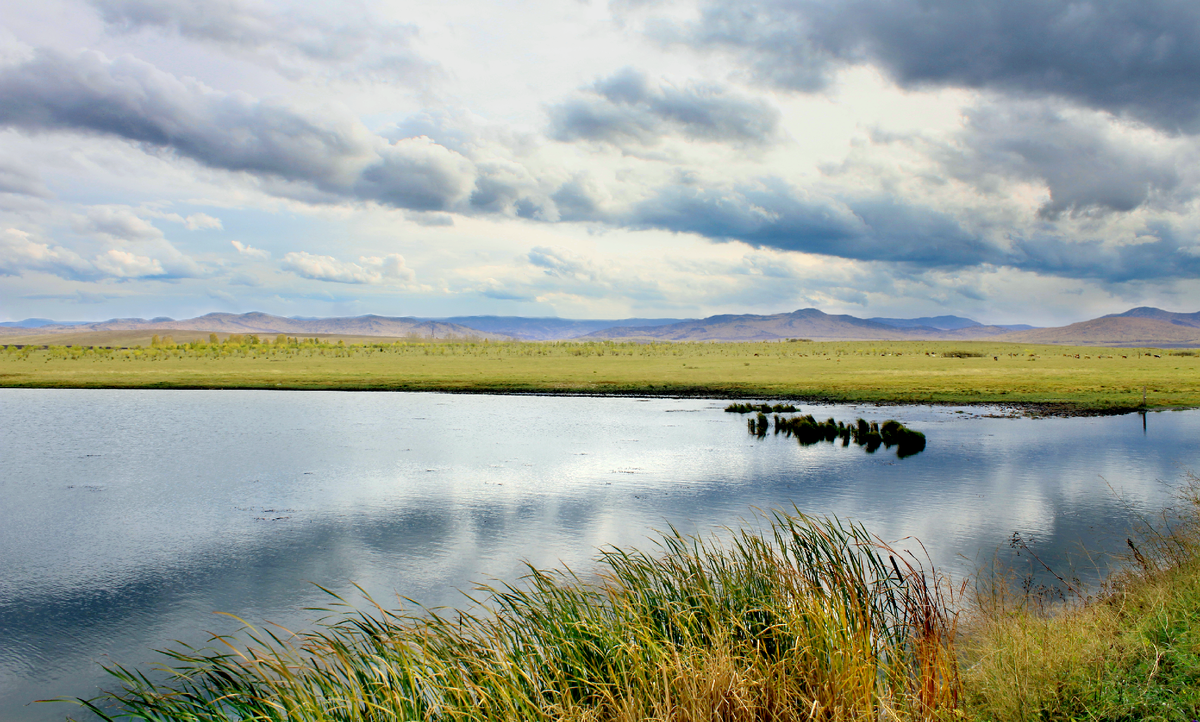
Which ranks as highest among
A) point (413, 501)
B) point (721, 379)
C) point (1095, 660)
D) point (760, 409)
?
point (721, 379)

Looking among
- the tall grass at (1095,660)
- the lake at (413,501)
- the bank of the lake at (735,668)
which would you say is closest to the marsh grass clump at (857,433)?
the lake at (413,501)

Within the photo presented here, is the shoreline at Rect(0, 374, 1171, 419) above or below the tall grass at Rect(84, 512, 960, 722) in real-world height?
above

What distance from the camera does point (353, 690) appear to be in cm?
565

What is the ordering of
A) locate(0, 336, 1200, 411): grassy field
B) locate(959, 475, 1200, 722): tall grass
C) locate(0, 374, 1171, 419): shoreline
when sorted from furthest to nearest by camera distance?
locate(0, 336, 1200, 411): grassy field < locate(0, 374, 1171, 419): shoreline < locate(959, 475, 1200, 722): tall grass

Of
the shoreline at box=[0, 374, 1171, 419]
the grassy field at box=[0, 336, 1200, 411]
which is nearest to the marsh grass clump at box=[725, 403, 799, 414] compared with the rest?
the shoreline at box=[0, 374, 1171, 419]

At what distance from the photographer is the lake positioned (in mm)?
10469

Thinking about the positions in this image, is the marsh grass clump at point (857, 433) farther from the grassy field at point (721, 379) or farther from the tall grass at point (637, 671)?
the tall grass at point (637, 671)

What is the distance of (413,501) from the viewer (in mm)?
16562

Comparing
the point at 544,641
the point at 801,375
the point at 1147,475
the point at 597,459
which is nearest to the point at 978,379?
the point at 801,375

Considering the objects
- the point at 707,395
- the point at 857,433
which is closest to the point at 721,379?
the point at 707,395

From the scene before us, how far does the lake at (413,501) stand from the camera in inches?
412

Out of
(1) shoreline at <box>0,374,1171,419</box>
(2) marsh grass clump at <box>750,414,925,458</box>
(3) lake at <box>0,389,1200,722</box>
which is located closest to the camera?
(3) lake at <box>0,389,1200,722</box>

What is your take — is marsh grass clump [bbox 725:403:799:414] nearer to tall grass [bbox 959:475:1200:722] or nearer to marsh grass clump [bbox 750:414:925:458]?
marsh grass clump [bbox 750:414:925:458]

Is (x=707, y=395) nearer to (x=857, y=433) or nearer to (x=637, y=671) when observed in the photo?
(x=857, y=433)
